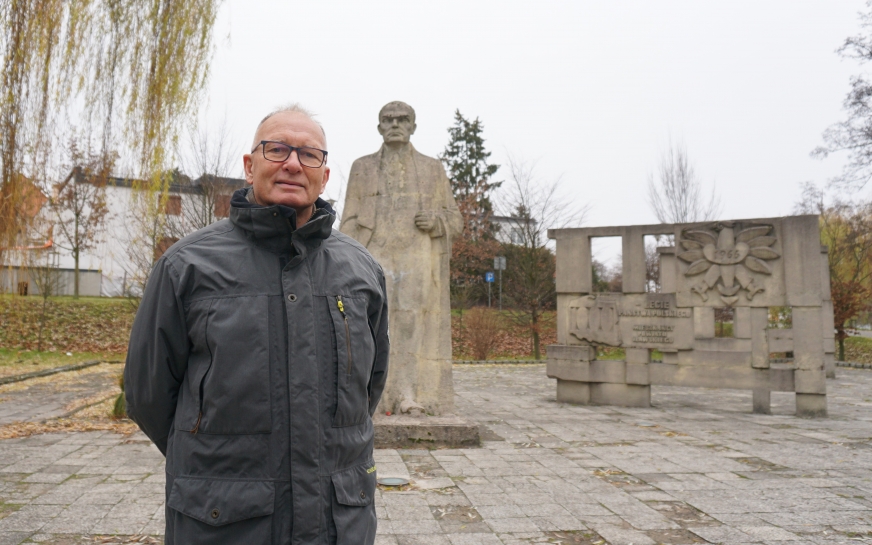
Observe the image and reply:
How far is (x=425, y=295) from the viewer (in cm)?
750

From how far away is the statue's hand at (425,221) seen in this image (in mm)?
7418

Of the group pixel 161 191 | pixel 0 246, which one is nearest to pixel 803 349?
pixel 161 191

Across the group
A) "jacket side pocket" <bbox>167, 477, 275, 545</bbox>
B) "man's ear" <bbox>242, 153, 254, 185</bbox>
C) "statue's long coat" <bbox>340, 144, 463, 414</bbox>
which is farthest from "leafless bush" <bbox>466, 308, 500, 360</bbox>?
"jacket side pocket" <bbox>167, 477, 275, 545</bbox>

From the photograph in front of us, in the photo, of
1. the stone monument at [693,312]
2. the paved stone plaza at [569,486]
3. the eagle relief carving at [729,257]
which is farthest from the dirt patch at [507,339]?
the paved stone plaza at [569,486]

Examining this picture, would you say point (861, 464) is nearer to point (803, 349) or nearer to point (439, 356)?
point (803, 349)

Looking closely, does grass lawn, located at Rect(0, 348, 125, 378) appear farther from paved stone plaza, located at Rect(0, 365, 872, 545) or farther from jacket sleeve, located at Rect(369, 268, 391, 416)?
jacket sleeve, located at Rect(369, 268, 391, 416)

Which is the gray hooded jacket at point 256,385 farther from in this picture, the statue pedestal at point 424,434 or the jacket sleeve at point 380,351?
the statue pedestal at point 424,434

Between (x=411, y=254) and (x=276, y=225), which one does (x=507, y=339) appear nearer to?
(x=411, y=254)

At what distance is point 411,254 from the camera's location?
7.50 meters

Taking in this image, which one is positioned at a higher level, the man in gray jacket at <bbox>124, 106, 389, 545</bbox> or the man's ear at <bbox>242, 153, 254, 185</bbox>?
the man's ear at <bbox>242, 153, 254, 185</bbox>

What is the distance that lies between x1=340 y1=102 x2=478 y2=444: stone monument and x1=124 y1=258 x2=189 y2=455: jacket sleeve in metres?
5.32

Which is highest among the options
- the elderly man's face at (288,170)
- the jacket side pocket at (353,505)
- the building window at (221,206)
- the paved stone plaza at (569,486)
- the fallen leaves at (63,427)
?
the building window at (221,206)

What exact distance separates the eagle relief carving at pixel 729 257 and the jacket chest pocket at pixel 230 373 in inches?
355

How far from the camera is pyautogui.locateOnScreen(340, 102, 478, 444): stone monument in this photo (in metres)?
7.43
